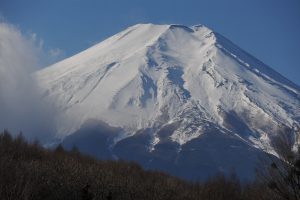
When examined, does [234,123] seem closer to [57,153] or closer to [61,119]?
[61,119]

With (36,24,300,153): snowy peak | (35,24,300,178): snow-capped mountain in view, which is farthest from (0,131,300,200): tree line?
(36,24,300,153): snowy peak

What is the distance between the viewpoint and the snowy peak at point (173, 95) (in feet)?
529

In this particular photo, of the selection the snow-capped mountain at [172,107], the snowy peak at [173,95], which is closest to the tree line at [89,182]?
the snow-capped mountain at [172,107]

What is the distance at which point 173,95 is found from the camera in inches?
6614

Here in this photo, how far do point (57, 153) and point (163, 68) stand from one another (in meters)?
163

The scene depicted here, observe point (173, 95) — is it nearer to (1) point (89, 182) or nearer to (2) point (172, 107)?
(2) point (172, 107)

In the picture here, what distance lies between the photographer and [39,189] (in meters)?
14.6

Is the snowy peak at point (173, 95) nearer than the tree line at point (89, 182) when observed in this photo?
No

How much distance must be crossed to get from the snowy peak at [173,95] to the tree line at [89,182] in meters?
131

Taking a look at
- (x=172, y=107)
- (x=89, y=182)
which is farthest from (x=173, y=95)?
(x=89, y=182)

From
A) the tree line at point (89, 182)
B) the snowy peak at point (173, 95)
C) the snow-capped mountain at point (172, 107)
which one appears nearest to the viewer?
the tree line at point (89, 182)

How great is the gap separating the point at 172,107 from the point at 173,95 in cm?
493

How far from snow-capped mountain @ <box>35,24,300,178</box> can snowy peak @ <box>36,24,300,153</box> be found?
24 centimetres

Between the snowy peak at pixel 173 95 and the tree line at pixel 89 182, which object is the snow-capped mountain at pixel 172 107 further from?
the tree line at pixel 89 182
